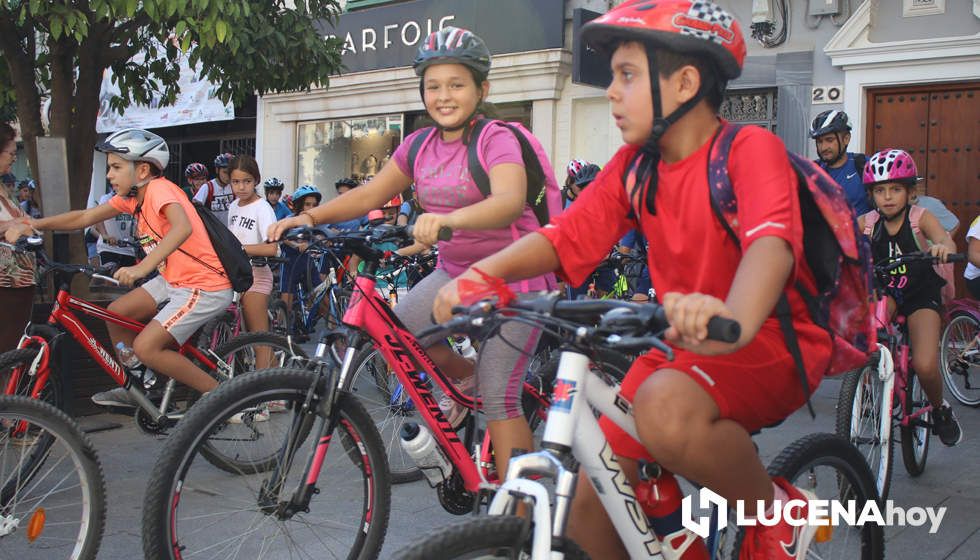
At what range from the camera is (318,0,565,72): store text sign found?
49.9 ft

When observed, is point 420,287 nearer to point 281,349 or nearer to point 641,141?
point 641,141

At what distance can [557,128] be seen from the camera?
15.3 meters

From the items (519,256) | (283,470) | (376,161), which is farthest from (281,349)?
(376,161)

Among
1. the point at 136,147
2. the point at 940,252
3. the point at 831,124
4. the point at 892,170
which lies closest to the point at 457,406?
the point at 136,147

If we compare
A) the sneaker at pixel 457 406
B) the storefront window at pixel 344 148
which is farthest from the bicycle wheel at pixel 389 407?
the storefront window at pixel 344 148

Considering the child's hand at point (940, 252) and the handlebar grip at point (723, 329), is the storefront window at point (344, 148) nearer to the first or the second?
the child's hand at point (940, 252)

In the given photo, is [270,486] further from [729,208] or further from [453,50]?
[729,208]

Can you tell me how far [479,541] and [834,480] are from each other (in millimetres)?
1433

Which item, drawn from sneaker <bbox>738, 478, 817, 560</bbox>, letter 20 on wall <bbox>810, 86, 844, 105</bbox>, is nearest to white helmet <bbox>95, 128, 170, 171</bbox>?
sneaker <bbox>738, 478, 817, 560</bbox>

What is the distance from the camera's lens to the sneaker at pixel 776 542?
8.34ft

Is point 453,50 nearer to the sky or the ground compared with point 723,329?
nearer to the sky

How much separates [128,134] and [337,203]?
2164 mm

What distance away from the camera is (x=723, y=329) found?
182 cm

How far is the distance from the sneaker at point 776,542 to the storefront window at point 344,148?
15377 mm
